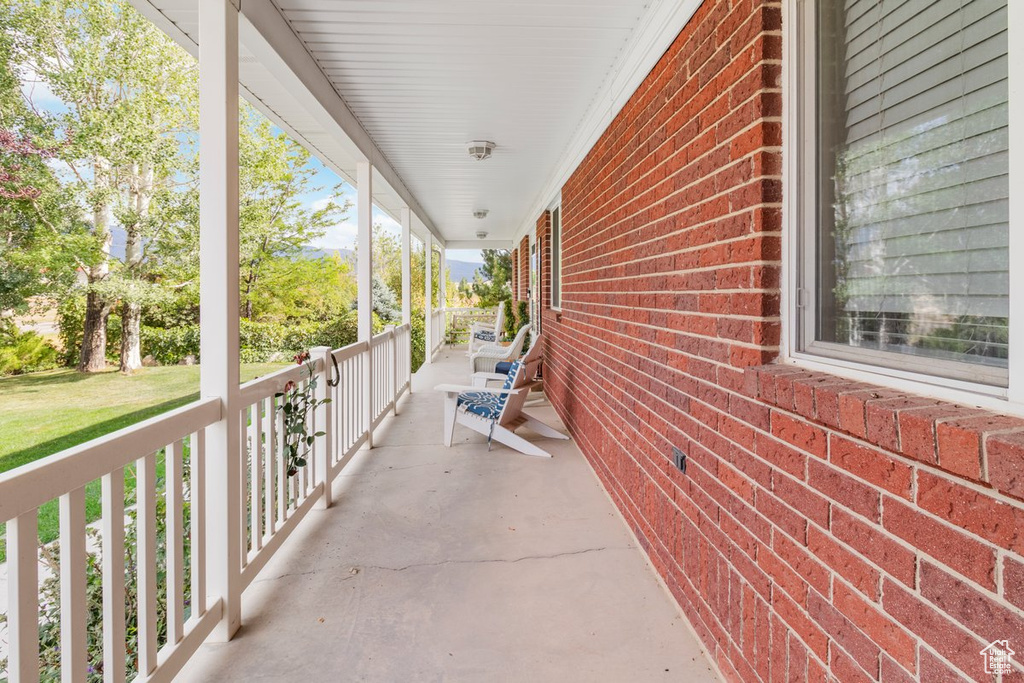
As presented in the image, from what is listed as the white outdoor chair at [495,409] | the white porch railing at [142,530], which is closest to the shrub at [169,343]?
the white outdoor chair at [495,409]

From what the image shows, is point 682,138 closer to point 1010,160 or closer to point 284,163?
point 1010,160

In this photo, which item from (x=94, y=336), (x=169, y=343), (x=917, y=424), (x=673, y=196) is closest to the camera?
(x=917, y=424)

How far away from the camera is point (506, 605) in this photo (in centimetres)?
216

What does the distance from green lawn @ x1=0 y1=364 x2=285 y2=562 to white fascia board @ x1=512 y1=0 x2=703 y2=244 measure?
13.5ft

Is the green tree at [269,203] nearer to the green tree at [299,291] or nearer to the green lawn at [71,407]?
the green tree at [299,291]

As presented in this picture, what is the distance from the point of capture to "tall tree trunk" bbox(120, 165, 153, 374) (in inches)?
370

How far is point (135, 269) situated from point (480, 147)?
8586 millimetres

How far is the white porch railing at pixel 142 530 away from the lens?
1.11 metres

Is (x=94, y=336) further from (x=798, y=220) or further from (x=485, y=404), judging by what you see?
(x=798, y=220)

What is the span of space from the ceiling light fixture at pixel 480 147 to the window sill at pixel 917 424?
367cm

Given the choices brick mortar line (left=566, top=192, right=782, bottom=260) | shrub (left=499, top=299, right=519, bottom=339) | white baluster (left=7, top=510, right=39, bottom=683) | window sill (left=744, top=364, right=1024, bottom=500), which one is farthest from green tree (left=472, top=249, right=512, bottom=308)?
white baluster (left=7, top=510, right=39, bottom=683)

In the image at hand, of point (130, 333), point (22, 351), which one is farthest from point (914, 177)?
point (130, 333)

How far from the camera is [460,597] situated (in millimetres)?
Answer: 2223

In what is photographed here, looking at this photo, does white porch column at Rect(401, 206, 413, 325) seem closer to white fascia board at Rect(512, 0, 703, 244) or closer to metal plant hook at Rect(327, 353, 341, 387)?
white fascia board at Rect(512, 0, 703, 244)
